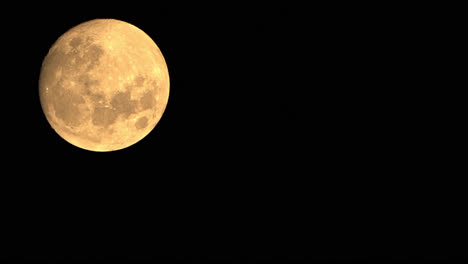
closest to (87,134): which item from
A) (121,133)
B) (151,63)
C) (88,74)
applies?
(121,133)

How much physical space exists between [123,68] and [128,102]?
1.60 ft

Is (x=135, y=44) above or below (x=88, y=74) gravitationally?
above

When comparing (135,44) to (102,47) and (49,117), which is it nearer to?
(102,47)

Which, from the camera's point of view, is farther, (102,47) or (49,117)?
(49,117)

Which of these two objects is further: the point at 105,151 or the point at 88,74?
the point at 105,151

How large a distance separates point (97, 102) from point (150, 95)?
0.79m

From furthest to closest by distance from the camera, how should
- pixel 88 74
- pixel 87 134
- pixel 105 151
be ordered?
pixel 105 151 < pixel 87 134 < pixel 88 74

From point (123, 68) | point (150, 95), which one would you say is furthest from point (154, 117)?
point (123, 68)

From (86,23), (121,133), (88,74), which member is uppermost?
(86,23)

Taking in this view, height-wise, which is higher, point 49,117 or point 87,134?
point 49,117

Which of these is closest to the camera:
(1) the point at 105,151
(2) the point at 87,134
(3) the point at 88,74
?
(3) the point at 88,74

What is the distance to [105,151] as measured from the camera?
285 inches

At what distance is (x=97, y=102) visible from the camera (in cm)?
631

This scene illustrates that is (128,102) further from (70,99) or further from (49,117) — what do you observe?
(49,117)
